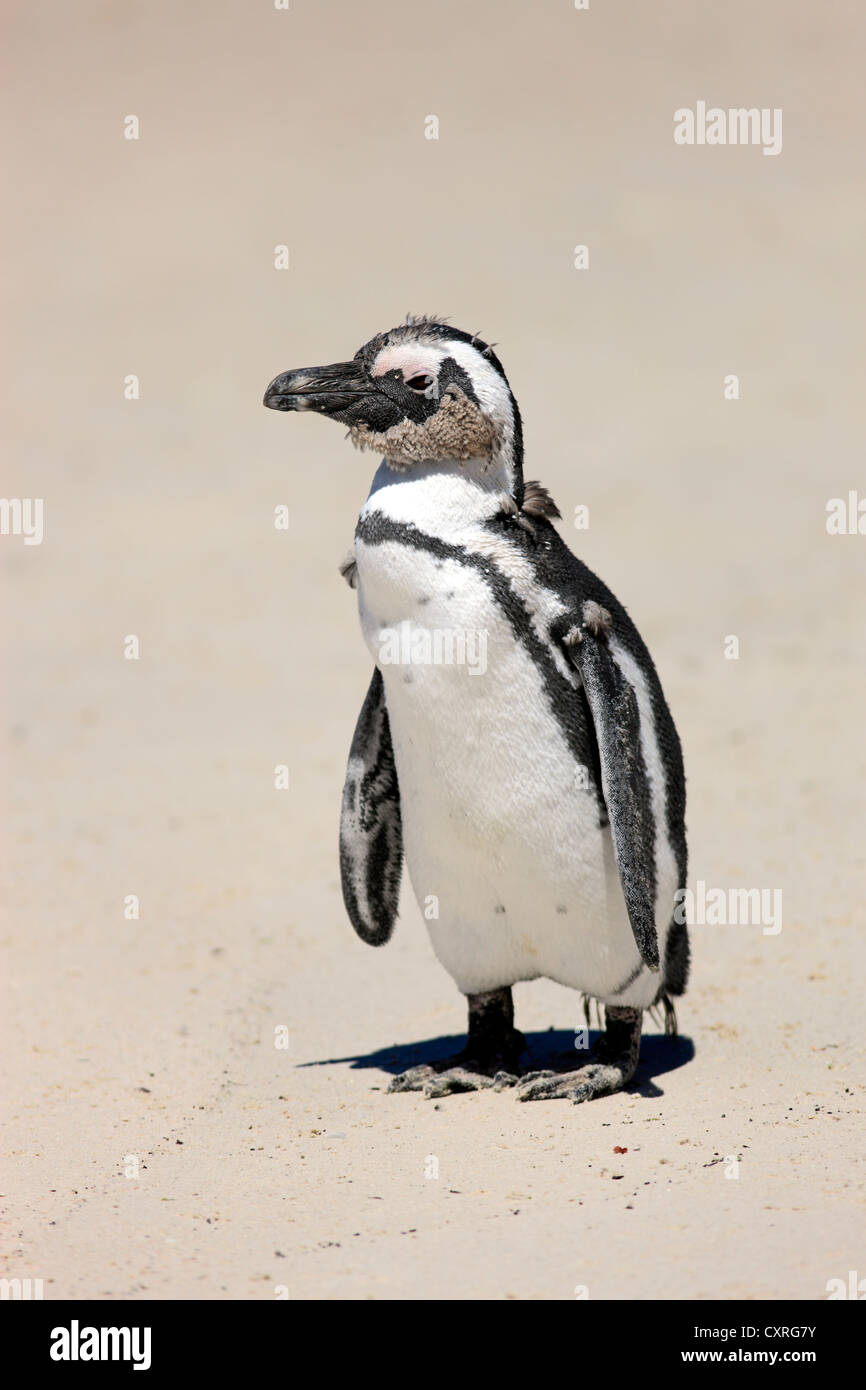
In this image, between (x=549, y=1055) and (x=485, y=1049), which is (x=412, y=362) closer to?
(x=485, y=1049)

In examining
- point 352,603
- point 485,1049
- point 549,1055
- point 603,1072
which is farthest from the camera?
point 352,603

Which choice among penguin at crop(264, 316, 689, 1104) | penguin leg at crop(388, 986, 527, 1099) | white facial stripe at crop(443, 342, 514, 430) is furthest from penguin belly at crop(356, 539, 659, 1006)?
white facial stripe at crop(443, 342, 514, 430)

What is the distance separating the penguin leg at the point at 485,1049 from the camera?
4.84 metres

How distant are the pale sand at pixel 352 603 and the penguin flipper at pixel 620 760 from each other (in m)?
0.55

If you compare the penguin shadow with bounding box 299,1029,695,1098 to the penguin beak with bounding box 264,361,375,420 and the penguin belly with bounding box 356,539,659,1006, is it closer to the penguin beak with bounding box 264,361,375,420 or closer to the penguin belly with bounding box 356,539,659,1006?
the penguin belly with bounding box 356,539,659,1006

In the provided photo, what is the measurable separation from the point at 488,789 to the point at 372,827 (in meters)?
0.68

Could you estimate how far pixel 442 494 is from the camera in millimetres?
4414

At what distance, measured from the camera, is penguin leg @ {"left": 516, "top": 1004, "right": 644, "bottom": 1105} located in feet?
15.0

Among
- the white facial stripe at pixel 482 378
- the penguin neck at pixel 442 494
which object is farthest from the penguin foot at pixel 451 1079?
the white facial stripe at pixel 482 378

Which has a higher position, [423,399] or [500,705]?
[423,399]

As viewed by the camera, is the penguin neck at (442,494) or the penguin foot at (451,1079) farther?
the penguin foot at (451,1079)

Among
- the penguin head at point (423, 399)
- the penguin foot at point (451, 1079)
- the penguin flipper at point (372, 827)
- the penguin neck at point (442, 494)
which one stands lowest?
the penguin foot at point (451, 1079)

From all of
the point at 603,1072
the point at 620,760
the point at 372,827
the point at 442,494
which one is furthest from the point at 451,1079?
the point at 442,494

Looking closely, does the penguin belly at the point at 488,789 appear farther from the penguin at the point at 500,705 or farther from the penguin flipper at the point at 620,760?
the penguin flipper at the point at 620,760
